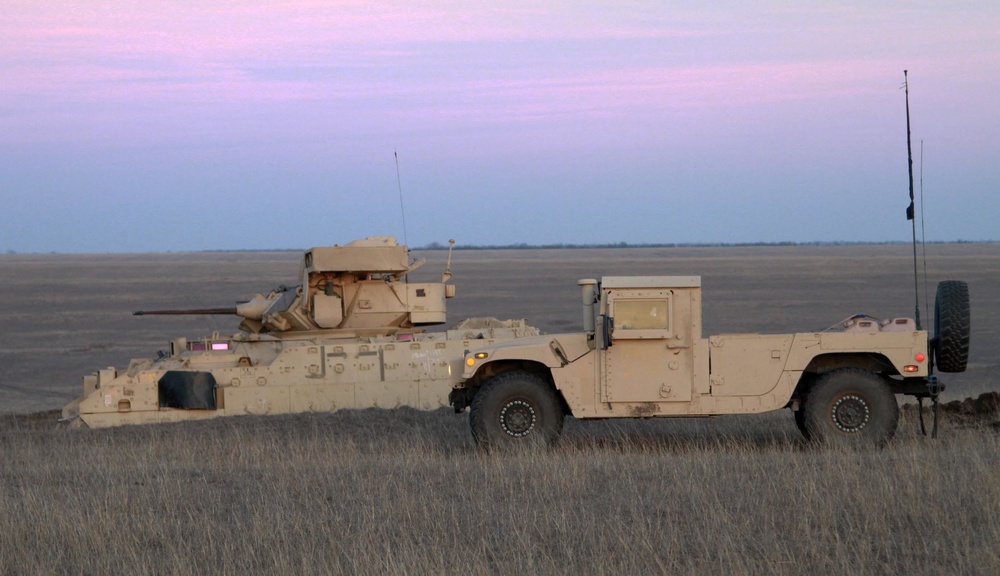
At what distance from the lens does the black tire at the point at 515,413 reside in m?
11.8

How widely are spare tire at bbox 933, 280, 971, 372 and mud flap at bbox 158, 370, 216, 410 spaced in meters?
8.79

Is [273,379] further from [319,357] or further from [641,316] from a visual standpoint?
[641,316]

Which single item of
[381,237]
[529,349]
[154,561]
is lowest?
[154,561]

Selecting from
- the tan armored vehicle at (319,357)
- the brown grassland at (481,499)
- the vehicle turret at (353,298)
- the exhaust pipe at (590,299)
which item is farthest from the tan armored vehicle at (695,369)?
the vehicle turret at (353,298)

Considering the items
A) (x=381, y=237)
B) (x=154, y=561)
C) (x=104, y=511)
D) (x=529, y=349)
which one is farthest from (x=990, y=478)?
(x=381, y=237)

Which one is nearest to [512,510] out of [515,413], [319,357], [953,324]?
[515,413]

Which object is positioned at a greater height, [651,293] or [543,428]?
[651,293]

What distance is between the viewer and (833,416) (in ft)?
38.3

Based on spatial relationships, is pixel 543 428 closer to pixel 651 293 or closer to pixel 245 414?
pixel 651 293

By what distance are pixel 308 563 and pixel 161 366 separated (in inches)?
356

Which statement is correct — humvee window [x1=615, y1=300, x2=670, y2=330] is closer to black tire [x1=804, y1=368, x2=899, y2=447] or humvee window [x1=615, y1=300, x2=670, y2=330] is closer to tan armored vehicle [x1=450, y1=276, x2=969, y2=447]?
tan armored vehicle [x1=450, y1=276, x2=969, y2=447]

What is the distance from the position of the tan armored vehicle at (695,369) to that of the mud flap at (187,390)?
14.9 ft

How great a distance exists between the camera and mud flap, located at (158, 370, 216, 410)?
1495 centimetres

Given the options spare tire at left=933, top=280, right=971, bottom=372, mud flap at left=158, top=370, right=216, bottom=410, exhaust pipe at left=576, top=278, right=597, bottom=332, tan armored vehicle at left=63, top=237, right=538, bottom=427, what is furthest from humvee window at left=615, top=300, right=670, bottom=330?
mud flap at left=158, top=370, right=216, bottom=410
